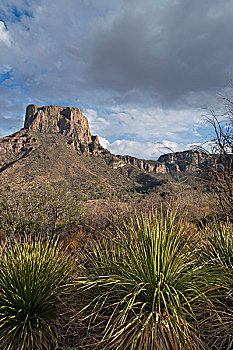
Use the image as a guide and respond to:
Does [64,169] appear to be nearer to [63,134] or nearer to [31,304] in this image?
[31,304]

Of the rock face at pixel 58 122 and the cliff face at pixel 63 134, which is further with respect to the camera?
the rock face at pixel 58 122

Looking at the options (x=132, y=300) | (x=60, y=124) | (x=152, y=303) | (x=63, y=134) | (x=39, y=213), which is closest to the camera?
(x=132, y=300)

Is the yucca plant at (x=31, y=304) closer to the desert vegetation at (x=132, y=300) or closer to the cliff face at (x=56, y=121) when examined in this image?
the desert vegetation at (x=132, y=300)

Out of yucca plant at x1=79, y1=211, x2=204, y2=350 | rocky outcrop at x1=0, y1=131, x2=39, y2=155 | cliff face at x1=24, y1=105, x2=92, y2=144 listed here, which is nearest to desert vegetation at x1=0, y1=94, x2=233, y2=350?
yucca plant at x1=79, y1=211, x2=204, y2=350

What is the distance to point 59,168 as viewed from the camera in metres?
48.7

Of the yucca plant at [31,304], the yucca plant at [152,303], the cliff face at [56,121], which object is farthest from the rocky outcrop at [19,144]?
the yucca plant at [152,303]

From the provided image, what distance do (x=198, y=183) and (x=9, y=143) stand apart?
7518 centimetres

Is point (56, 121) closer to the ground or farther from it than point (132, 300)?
farther from it

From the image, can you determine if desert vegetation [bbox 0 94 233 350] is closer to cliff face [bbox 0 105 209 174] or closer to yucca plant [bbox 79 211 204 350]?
yucca plant [bbox 79 211 204 350]

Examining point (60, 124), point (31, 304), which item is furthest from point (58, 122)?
point (31, 304)

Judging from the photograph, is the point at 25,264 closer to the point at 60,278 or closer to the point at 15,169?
the point at 60,278

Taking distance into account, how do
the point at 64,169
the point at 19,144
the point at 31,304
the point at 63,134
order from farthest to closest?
1. the point at 63,134
2. the point at 19,144
3. the point at 64,169
4. the point at 31,304

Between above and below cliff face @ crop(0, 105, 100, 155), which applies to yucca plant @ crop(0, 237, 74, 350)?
below

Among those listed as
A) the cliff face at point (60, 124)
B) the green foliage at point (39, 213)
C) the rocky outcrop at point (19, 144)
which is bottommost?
the green foliage at point (39, 213)
